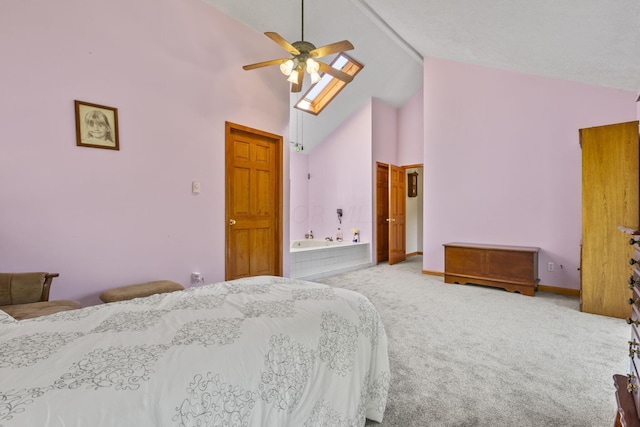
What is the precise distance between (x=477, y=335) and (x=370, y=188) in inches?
150

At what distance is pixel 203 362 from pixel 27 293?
6.24ft

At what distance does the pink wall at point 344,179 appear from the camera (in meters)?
6.23

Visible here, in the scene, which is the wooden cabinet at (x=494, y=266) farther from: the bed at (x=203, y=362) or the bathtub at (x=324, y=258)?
the bed at (x=203, y=362)

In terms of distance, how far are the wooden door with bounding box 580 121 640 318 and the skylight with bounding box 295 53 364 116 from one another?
350 centimetres

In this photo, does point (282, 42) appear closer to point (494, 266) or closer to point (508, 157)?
point (508, 157)

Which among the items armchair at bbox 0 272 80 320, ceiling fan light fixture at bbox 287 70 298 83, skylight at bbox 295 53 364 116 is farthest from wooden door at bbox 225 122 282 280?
skylight at bbox 295 53 364 116

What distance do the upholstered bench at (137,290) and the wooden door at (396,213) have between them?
4561mm

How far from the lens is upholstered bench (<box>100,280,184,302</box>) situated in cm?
239

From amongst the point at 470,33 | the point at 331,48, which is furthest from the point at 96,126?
the point at 470,33

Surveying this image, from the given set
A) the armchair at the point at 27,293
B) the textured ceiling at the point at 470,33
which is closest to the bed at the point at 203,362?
the armchair at the point at 27,293

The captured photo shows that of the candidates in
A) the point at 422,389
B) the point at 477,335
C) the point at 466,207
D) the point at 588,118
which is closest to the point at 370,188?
the point at 466,207

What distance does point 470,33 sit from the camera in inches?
136

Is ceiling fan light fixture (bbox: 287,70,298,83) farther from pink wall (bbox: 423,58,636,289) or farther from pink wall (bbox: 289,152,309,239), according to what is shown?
pink wall (bbox: 289,152,309,239)

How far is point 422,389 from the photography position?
1.88m
